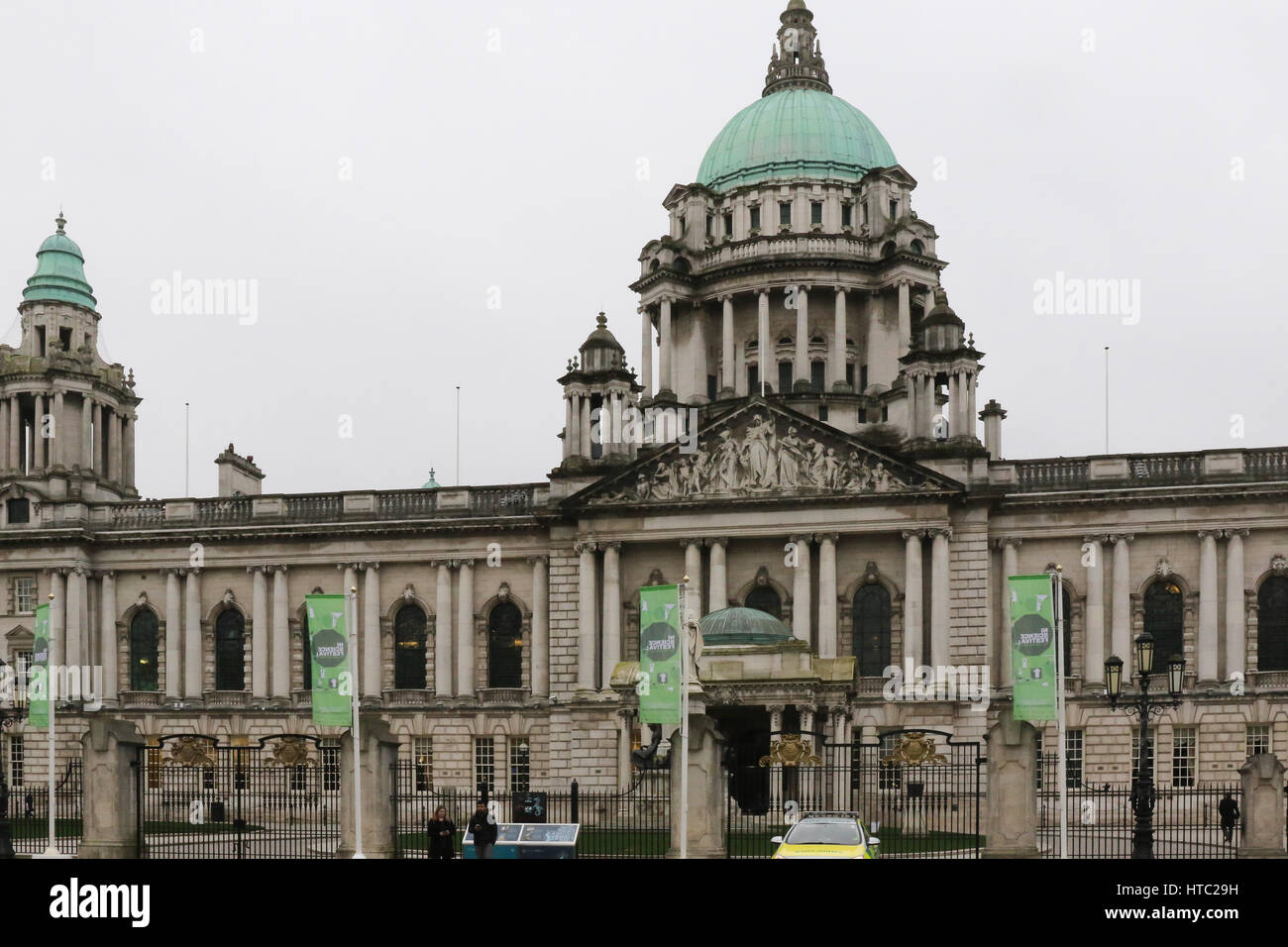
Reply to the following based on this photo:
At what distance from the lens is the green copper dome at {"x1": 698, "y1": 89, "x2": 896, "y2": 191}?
277 ft

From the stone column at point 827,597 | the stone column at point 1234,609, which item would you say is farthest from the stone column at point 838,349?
the stone column at point 1234,609

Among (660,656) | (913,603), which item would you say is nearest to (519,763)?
(913,603)

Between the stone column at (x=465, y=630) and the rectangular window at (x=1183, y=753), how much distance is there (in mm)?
29497

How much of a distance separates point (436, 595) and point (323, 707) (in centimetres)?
3071

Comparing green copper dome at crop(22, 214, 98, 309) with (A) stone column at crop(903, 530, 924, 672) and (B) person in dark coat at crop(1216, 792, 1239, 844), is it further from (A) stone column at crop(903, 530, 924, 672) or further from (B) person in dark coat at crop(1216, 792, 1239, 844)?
(B) person in dark coat at crop(1216, 792, 1239, 844)

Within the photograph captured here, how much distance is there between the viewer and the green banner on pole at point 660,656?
3934 cm

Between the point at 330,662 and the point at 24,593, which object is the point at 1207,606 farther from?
the point at 24,593

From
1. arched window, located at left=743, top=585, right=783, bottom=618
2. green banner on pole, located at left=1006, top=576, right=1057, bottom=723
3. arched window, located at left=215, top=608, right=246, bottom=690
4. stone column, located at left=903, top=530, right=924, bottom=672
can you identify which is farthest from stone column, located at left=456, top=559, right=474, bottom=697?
green banner on pole, located at left=1006, top=576, right=1057, bottom=723

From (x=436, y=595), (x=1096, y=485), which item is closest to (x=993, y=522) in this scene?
(x=1096, y=485)

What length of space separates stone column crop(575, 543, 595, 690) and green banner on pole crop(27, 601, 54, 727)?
2282cm

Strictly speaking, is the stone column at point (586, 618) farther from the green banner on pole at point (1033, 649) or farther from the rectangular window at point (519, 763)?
the green banner on pole at point (1033, 649)

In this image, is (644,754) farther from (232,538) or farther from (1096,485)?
(232,538)

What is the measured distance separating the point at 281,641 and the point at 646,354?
1005 inches

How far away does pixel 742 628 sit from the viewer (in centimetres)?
5659
